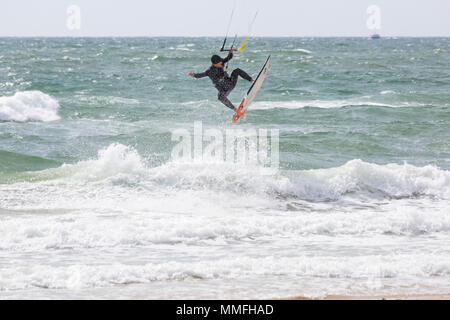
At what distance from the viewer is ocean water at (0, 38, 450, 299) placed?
22.8ft

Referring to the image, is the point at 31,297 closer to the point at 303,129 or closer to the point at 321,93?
the point at 303,129

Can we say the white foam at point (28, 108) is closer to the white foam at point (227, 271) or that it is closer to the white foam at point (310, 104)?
the white foam at point (310, 104)

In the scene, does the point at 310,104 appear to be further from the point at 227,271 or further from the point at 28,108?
the point at 227,271

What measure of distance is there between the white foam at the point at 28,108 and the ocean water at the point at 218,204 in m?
0.08

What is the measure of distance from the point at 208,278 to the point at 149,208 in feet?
13.0

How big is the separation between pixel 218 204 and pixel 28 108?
13536 millimetres

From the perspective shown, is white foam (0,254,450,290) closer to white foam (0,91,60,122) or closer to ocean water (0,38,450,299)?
ocean water (0,38,450,299)

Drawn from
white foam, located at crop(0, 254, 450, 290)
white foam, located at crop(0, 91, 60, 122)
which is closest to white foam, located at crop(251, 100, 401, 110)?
white foam, located at crop(0, 91, 60, 122)

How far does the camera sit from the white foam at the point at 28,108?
21.3m

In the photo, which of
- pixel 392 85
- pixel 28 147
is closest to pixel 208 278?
pixel 28 147

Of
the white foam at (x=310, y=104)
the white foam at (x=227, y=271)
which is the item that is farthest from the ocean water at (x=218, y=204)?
the white foam at (x=310, y=104)

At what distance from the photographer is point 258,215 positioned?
1066cm

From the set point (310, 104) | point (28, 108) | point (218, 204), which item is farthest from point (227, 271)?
point (310, 104)

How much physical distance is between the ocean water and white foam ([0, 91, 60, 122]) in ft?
0.25
